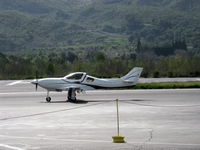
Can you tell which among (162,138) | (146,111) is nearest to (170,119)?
(146,111)

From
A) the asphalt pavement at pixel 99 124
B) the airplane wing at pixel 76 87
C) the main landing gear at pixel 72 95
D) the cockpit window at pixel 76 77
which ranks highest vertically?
the cockpit window at pixel 76 77

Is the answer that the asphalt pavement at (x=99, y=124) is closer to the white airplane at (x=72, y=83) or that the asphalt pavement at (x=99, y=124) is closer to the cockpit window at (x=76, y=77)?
the white airplane at (x=72, y=83)

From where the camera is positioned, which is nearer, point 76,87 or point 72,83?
point 76,87

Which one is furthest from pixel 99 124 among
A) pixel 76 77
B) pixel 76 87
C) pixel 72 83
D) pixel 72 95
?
pixel 76 77

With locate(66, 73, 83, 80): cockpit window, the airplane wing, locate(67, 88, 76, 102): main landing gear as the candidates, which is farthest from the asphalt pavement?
locate(66, 73, 83, 80): cockpit window

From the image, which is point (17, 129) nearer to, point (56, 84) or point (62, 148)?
point (62, 148)

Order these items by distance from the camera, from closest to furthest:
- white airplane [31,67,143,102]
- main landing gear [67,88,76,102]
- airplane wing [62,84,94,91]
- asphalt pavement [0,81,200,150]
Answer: asphalt pavement [0,81,200,150] < main landing gear [67,88,76,102] < airplane wing [62,84,94,91] < white airplane [31,67,143,102]

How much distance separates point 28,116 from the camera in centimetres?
2208

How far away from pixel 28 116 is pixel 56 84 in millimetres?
7868

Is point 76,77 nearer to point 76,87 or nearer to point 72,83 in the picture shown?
point 72,83

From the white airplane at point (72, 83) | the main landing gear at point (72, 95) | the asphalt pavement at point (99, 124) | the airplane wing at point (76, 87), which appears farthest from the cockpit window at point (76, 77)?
the asphalt pavement at point (99, 124)

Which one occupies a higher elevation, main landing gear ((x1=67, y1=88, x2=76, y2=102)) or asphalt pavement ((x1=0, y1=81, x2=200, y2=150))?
main landing gear ((x1=67, y1=88, x2=76, y2=102))

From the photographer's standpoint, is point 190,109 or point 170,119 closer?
point 170,119

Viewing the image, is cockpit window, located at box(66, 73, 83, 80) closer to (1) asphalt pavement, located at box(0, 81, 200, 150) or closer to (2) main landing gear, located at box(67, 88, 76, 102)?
A: (2) main landing gear, located at box(67, 88, 76, 102)
